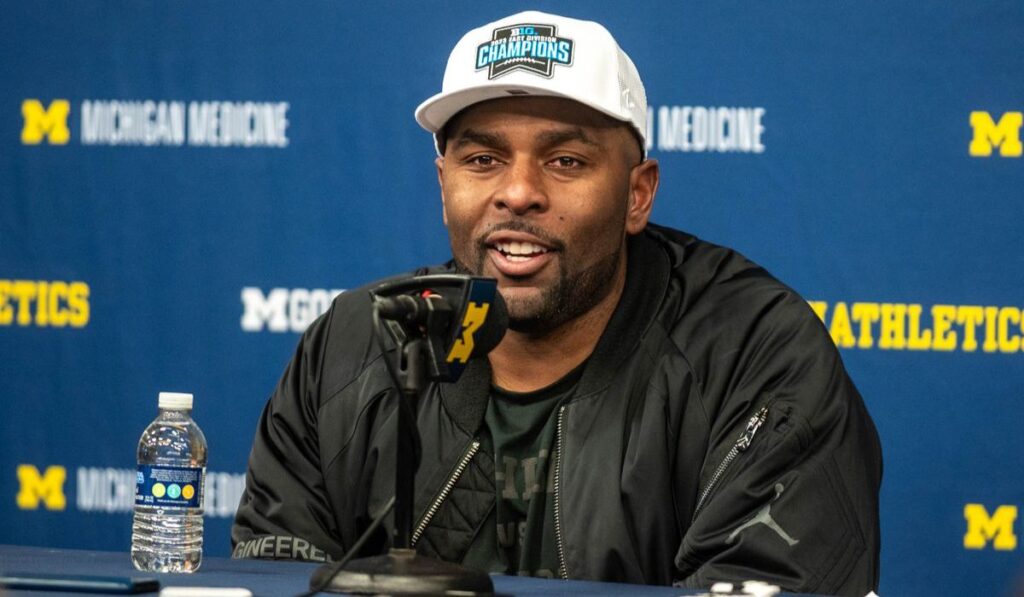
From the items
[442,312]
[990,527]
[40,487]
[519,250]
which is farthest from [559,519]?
[40,487]

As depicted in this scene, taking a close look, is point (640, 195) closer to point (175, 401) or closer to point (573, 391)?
point (573, 391)

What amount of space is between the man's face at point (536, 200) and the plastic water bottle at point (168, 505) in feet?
1.75

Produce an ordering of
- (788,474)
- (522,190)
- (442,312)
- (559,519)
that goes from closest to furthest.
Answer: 1. (442,312)
2. (788,474)
3. (559,519)
4. (522,190)

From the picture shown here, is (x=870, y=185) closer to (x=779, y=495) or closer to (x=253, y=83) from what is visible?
(x=779, y=495)

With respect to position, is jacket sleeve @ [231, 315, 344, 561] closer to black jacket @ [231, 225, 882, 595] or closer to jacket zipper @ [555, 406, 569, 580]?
black jacket @ [231, 225, 882, 595]

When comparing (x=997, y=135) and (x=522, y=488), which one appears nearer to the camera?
(x=522, y=488)

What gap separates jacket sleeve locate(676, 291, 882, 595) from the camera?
201 cm

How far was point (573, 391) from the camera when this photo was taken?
2330 millimetres

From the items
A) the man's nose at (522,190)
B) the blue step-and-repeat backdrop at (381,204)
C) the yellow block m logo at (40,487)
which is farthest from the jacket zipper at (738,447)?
the yellow block m logo at (40,487)

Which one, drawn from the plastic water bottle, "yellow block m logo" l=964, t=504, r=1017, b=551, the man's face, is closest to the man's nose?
the man's face

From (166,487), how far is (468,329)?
468 mm

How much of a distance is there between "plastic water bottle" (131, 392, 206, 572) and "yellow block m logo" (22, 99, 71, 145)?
1.36 m

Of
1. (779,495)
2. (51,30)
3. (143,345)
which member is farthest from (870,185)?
(51,30)

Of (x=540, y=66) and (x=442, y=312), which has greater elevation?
(x=540, y=66)
